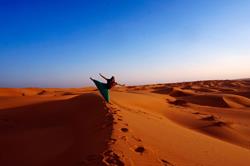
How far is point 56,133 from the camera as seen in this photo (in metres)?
9.02

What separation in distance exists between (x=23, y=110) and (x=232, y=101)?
14974mm

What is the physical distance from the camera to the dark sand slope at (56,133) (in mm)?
5771

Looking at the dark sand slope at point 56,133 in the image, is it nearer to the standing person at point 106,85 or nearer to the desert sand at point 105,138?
the desert sand at point 105,138

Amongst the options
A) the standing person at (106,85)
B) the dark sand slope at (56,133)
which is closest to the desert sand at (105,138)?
the dark sand slope at (56,133)

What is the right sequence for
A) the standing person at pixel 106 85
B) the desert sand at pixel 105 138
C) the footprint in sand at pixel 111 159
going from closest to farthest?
the footprint in sand at pixel 111 159 → the desert sand at pixel 105 138 → the standing person at pixel 106 85

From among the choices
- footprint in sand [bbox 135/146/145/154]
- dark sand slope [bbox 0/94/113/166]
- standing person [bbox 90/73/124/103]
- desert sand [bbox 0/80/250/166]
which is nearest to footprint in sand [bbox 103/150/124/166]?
desert sand [bbox 0/80/250/166]

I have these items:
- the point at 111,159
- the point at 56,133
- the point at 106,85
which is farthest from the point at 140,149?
the point at 106,85

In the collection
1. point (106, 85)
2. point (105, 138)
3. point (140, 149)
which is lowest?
point (140, 149)

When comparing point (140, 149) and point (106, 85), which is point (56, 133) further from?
point (140, 149)

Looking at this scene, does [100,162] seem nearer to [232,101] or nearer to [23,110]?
[23,110]

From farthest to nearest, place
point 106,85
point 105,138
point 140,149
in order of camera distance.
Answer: point 106,85 → point 105,138 → point 140,149

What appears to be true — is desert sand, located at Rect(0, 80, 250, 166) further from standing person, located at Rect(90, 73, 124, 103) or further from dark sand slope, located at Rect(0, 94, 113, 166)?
standing person, located at Rect(90, 73, 124, 103)

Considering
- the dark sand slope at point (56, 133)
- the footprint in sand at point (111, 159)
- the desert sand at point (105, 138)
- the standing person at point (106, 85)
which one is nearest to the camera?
the footprint in sand at point (111, 159)

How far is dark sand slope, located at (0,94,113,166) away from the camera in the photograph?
Answer: 18.9 feet
